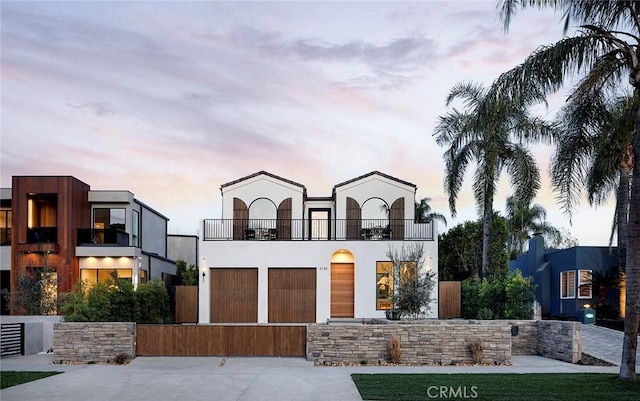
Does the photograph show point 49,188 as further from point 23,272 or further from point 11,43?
point 11,43

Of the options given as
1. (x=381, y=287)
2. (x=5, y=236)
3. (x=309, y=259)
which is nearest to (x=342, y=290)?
(x=381, y=287)

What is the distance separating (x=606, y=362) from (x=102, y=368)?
41.6 ft

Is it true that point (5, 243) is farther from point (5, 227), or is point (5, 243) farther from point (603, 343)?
point (603, 343)

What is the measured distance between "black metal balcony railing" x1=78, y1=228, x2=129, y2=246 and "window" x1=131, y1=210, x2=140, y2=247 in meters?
0.97

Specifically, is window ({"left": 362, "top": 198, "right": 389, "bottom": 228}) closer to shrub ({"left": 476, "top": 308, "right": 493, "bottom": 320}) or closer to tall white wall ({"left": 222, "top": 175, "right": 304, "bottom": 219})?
tall white wall ({"left": 222, "top": 175, "right": 304, "bottom": 219})

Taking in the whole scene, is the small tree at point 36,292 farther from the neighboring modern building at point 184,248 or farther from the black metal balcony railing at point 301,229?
the neighboring modern building at point 184,248

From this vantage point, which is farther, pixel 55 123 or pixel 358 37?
pixel 55 123

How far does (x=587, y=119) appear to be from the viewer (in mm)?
14422

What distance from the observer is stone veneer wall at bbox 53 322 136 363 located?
56.5ft

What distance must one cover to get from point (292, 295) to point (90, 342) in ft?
38.0

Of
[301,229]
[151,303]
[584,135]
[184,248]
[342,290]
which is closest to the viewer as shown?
[584,135]

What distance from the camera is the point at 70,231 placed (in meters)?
29.4

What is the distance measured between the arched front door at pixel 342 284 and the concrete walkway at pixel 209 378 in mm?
10543

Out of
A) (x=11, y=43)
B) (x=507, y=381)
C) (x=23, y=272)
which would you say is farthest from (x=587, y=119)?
(x=23, y=272)
